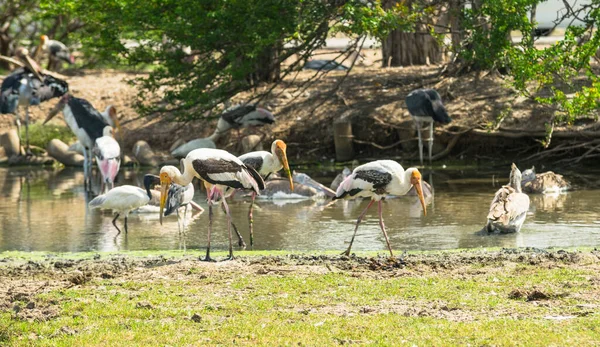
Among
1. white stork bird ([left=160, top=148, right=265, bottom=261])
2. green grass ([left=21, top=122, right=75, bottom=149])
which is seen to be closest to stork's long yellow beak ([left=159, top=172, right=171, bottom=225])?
white stork bird ([left=160, top=148, right=265, bottom=261])

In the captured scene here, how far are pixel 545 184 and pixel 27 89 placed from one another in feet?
35.1

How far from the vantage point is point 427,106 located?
17172mm

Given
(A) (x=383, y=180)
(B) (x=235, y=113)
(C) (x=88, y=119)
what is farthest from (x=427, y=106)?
(A) (x=383, y=180)

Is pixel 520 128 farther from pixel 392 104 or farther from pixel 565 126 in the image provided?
pixel 392 104

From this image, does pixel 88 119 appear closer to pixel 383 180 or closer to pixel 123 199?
pixel 123 199

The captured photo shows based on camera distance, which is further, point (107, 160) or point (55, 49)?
point (55, 49)

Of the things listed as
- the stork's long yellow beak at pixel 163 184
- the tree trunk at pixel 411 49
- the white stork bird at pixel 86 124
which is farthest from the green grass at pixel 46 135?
the stork's long yellow beak at pixel 163 184

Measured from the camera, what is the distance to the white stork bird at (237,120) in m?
18.8

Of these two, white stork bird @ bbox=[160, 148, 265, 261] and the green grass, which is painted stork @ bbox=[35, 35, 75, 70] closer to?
the green grass

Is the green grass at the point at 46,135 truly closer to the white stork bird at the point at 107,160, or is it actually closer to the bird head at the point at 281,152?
the white stork bird at the point at 107,160

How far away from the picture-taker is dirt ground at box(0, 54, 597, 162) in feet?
59.0

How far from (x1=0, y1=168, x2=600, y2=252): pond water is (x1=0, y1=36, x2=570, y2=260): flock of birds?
0.28m

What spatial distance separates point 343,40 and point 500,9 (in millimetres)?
24321

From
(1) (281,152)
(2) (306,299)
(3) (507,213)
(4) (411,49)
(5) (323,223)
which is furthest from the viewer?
(4) (411,49)
